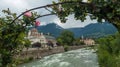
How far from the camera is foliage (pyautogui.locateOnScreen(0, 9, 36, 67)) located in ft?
16.0

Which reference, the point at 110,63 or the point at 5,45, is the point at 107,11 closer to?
the point at 5,45

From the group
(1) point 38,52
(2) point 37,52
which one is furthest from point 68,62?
(1) point 38,52

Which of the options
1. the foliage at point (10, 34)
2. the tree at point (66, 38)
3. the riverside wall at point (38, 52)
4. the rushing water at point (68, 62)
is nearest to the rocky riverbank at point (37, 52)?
the riverside wall at point (38, 52)

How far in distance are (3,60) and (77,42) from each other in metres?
113

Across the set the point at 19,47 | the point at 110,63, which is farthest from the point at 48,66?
the point at 19,47

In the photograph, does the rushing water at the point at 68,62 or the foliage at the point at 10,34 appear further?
the rushing water at the point at 68,62

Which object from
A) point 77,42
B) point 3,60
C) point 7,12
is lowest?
point 77,42

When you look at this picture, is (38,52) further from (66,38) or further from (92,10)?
(92,10)

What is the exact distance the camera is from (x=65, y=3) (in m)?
→ 4.34

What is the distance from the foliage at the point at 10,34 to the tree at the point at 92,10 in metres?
0.46

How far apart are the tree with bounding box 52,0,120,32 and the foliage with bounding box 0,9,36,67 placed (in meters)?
0.46

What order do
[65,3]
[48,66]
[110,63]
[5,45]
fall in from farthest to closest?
[48,66]
[110,63]
[5,45]
[65,3]

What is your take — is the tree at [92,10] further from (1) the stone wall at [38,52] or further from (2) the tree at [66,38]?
(2) the tree at [66,38]

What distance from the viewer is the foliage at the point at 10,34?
4.88 metres
